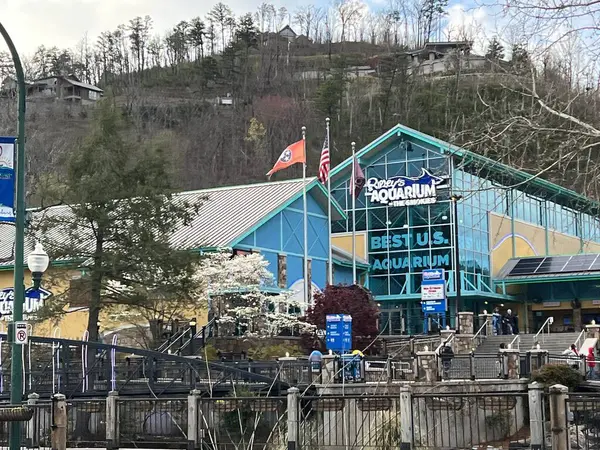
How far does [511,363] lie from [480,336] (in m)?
12.7

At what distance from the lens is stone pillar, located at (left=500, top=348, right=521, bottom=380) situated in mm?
31891

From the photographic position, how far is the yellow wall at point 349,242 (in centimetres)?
6184

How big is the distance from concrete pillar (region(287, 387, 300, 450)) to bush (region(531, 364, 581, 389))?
14262mm

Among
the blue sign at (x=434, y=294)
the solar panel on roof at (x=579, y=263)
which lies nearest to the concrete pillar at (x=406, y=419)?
the blue sign at (x=434, y=294)

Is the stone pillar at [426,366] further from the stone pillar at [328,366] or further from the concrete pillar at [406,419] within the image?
the concrete pillar at [406,419]

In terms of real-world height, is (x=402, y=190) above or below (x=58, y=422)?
above

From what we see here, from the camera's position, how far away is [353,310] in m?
40.9

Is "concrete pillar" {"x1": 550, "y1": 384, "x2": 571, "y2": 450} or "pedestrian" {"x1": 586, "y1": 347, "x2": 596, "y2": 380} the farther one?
"pedestrian" {"x1": 586, "y1": 347, "x2": 596, "y2": 380}

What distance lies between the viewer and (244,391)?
2659 centimetres

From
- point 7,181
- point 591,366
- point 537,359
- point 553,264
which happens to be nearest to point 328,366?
point 537,359

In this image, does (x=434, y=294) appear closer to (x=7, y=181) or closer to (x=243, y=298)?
(x=243, y=298)

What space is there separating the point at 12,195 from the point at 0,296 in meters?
35.3

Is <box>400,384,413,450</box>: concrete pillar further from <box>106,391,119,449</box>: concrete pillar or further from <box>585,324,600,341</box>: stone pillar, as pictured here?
<box>585,324,600,341</box>: stone pillar

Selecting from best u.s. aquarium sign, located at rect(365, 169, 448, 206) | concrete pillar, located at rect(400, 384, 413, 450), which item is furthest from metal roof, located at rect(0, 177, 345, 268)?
concrete pillar, located at rect(400, 384, 413, 450)
